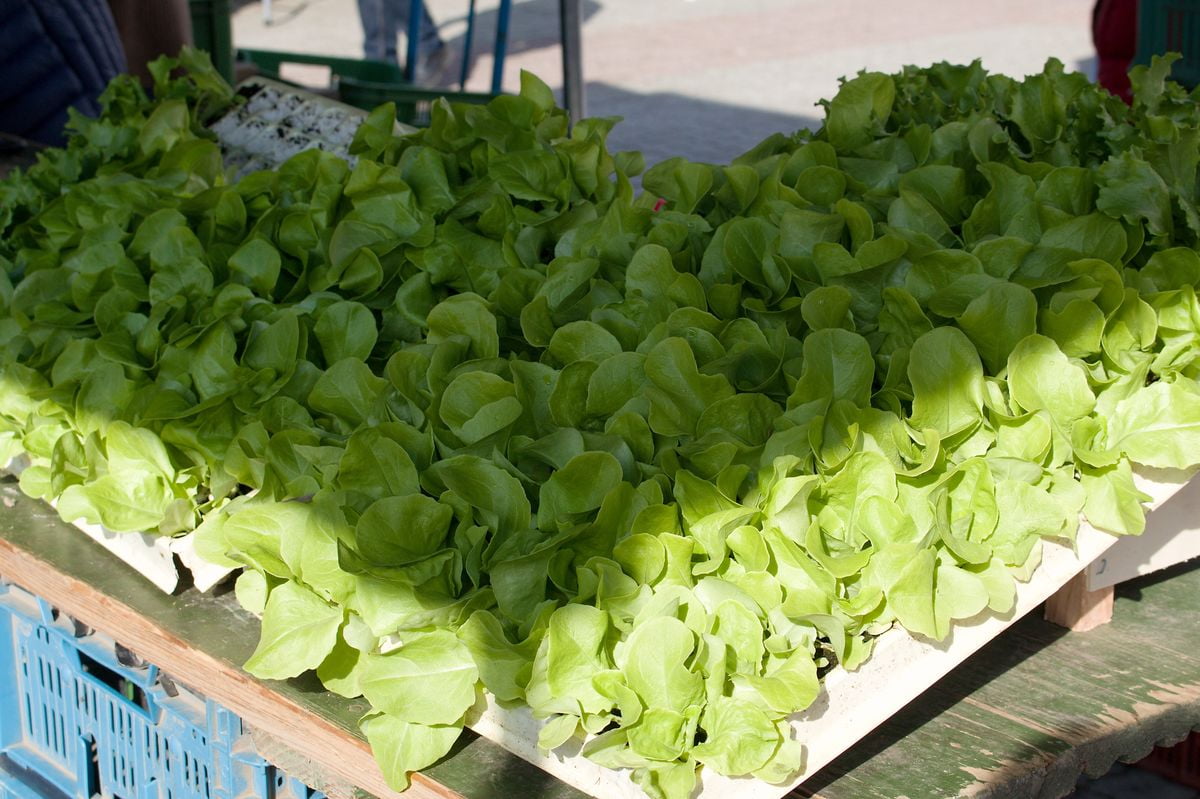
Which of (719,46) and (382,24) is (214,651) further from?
(719,46)

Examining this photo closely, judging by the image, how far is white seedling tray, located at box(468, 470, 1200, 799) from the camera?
0.84 meters

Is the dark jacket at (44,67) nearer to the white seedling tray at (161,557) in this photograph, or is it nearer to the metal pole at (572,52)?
the white seedling tray at (161,557)

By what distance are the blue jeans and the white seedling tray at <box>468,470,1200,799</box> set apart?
5481mm

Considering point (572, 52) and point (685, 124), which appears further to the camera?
point (685, 124)

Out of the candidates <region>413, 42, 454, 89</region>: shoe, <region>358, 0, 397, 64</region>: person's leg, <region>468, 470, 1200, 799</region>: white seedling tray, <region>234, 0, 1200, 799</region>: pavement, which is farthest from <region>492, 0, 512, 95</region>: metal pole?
<region>468, 470, 1200, 799</region>: white seedling tray

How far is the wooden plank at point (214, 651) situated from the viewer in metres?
0.91

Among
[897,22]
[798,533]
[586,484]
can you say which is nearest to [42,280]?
[586,484]

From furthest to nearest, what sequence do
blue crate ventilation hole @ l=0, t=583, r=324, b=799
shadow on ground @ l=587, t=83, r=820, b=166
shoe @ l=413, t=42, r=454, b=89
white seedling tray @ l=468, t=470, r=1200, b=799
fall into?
1. shoe @ l=413, t=42, r=454, b=89
2. shadow on ground @ l=587, t=83, r=820, b=166
3. blue crate ventilation hole @ l=0, t=583, r=324, b=799
4. white seedling tray @ l=468, t=470, r=1200, b=799

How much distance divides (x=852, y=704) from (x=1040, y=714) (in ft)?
0.81

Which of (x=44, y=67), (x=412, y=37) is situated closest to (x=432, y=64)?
(x=412, y=37)

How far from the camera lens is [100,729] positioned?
124 cm

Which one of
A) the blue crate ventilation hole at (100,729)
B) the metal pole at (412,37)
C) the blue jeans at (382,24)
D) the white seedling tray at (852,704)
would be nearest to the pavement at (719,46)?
the blue jeans at (382,24)

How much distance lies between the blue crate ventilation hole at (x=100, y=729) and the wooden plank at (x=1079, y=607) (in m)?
0.70

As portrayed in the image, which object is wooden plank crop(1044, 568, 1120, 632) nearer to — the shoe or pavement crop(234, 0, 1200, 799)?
pavement crop(234, 0, 1200, 799)
